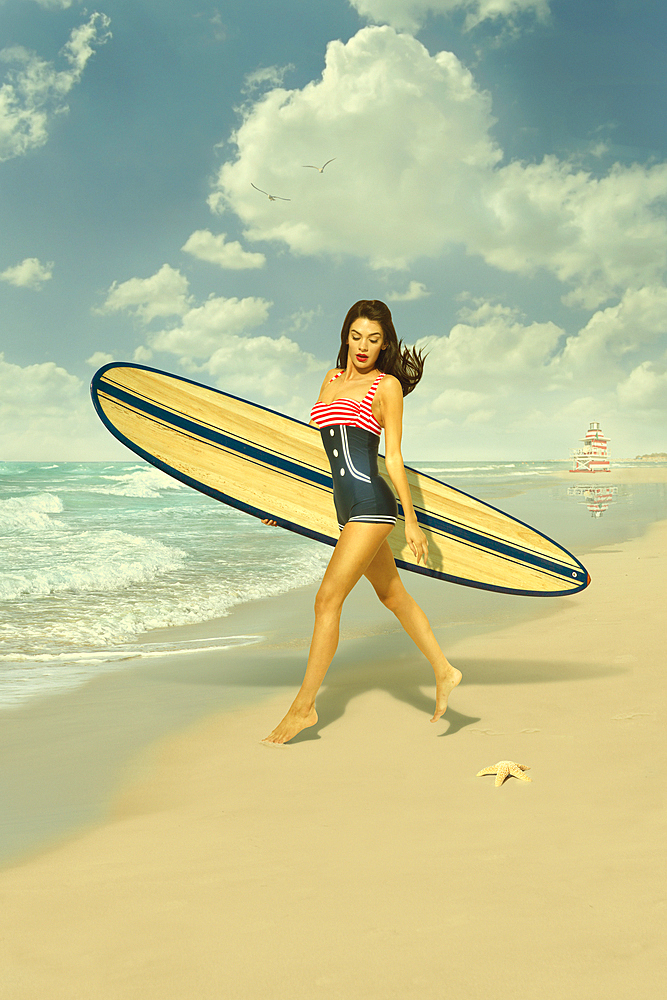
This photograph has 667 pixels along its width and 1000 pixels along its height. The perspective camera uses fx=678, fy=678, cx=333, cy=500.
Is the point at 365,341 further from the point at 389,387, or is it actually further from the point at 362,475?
the point at 362,475

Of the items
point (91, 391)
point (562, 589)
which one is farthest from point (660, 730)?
point (91, 391)

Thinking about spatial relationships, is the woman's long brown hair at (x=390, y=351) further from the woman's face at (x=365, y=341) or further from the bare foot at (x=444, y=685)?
the bare foot at (x=444, y=685)

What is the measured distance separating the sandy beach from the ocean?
2.72ft

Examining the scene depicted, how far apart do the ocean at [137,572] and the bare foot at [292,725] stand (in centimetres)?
147

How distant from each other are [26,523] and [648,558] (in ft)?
39.7

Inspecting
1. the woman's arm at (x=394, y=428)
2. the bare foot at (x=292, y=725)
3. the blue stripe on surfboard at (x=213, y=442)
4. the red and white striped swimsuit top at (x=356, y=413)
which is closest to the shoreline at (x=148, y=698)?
the bare foot at (x=292, y=725)

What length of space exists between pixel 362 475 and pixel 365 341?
558 millimetres

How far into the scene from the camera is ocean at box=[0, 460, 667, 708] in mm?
4371

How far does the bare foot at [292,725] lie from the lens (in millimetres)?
2678

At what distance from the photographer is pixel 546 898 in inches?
62.6

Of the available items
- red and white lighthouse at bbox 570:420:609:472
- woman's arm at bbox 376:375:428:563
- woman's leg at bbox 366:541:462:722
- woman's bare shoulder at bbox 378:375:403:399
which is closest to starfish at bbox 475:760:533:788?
woman's leg at bbox 366:541:462:722

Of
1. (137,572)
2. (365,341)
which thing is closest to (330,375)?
(365,341)

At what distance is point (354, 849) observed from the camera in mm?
1875

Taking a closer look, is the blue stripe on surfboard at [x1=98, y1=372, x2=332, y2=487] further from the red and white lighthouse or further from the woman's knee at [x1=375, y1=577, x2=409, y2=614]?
the red and white lighthouse
